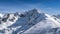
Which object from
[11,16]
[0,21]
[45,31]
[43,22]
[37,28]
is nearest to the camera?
[45,31]

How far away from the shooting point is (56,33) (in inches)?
2331

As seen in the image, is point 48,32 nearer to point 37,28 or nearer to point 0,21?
point 37,28

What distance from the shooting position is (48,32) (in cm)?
6197

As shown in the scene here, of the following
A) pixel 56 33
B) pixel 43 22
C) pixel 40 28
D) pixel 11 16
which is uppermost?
pixel 11 16

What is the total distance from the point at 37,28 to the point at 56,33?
10365 mm

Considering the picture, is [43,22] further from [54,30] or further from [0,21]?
[0,21]

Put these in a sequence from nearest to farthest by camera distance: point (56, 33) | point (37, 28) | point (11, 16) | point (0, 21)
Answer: point (56, 33) < point (37, 28) < point (0, 21) < point (11, 16)

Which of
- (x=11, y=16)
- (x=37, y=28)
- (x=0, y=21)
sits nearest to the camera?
(x=37, y=28)

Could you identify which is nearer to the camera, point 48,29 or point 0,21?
point 48,29

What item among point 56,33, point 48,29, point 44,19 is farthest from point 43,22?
point 56,33

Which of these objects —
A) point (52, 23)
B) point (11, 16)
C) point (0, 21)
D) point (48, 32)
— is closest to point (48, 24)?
point (52, 23)

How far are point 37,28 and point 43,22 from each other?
5822 mm

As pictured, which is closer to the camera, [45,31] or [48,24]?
[45,31]

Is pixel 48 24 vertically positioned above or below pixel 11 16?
below
